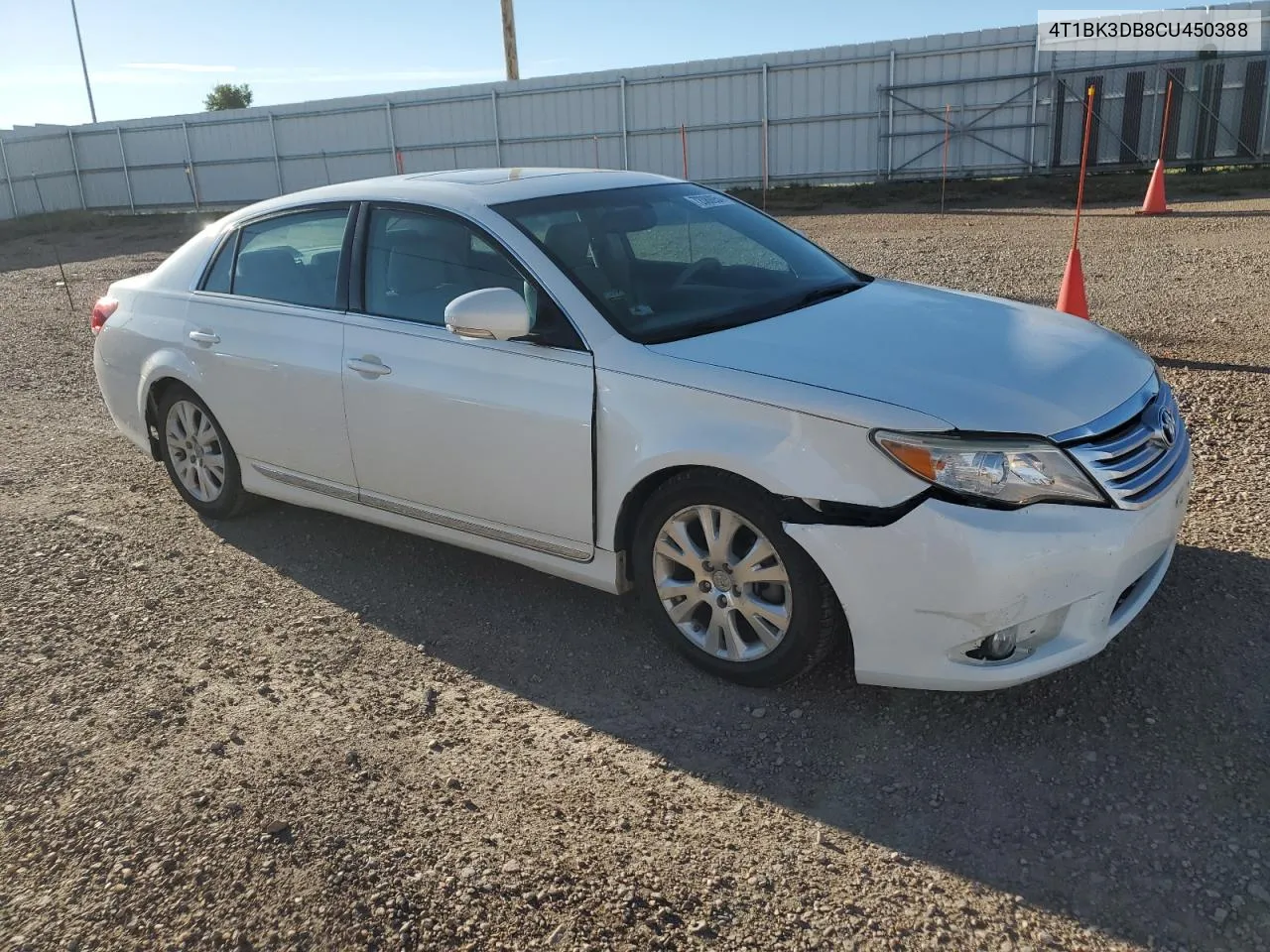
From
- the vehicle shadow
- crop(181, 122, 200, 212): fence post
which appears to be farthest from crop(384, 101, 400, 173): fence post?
the vehicle shadow

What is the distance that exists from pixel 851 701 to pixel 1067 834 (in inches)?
32.6

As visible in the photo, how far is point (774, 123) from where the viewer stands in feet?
76.3

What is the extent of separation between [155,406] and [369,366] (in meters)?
1.86

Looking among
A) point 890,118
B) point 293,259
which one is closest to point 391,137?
point 890,118

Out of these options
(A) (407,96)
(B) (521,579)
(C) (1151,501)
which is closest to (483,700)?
(B) (521,579)

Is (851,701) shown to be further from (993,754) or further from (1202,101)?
(1202,101)

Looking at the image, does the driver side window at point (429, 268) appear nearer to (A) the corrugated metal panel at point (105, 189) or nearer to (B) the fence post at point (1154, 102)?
(B) the fence post at point (1154, 102)

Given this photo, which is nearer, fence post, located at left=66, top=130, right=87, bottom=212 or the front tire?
the front tire

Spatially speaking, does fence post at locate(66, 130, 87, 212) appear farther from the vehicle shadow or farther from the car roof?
the vehicle shadow

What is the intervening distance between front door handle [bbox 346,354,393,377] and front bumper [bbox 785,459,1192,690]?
185cm

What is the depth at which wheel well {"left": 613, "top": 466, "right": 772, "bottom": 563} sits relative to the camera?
3.38 m

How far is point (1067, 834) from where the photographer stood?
272 centimetres

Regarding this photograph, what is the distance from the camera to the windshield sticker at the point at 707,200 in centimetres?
464

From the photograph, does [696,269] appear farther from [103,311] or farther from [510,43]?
[510,43]
